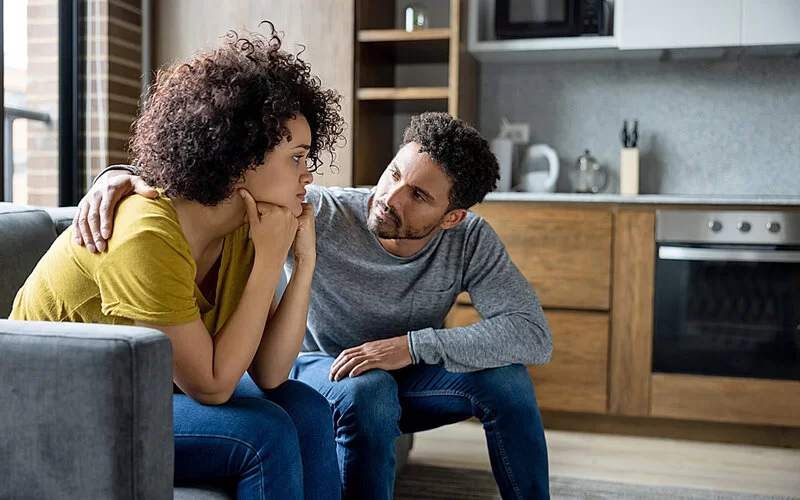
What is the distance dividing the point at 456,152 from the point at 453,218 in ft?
0.52

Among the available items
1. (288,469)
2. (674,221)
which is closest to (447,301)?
(288,469)

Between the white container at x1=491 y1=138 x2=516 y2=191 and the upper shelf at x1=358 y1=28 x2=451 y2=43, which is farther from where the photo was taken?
the white container at x1=491 y1=138 x2=516 y2=191

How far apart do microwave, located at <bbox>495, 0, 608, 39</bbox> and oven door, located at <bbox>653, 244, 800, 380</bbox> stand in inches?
36.2

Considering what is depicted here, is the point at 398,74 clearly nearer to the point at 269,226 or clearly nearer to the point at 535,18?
the point at 535,18

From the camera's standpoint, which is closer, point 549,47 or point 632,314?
point 632,314

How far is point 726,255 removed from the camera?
2730 mm

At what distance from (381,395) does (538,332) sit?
42cm

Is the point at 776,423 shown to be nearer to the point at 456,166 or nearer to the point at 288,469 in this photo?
the point at 456,166

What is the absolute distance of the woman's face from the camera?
1.28 meters

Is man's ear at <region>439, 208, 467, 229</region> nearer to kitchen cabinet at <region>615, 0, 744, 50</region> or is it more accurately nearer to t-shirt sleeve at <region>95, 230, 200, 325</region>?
t-shirt sleeve at <region>95, 230, 200, 325</region>

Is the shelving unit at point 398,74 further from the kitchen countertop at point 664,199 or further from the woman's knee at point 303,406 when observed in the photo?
the woman's knee at point 303,406

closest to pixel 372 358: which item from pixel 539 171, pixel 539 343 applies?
pixel 539 343

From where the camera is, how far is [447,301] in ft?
6.04

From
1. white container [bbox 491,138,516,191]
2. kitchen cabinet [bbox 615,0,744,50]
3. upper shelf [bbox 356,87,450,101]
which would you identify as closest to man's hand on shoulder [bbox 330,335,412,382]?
upper shelf [bbox 356,87,450,101]
